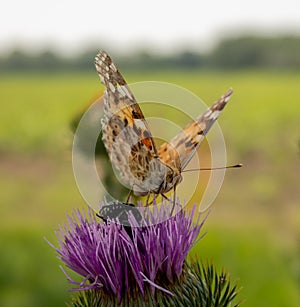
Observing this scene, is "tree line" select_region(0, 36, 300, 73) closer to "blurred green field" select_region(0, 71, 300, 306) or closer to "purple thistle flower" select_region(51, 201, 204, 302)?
"blurred green field" select_region(0, 71, 300, 306)

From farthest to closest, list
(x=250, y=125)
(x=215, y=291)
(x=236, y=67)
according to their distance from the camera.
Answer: (x=236, y=67)
(x=250, y=125)
(x=215, y=291)

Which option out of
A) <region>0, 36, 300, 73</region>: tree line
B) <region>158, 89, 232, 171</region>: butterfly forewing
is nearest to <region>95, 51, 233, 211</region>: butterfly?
<region>158, 89, 232, 171</region>: butterfly forewing

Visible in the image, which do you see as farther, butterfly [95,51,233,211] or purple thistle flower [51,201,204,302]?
purple thistle flower [51,201,204,302]

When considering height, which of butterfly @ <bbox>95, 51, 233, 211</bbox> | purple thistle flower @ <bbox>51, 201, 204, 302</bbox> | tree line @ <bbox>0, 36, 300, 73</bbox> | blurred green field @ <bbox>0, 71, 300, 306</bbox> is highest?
tree line @ <bbox>0, 36, 300, 73</bbox>

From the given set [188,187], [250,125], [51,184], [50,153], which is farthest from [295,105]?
[188,187]

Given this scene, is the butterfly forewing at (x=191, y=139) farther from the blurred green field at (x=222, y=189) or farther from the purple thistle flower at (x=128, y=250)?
the blurred green field at (x=222, y=189)

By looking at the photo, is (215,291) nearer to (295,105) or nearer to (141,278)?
(141,278)
